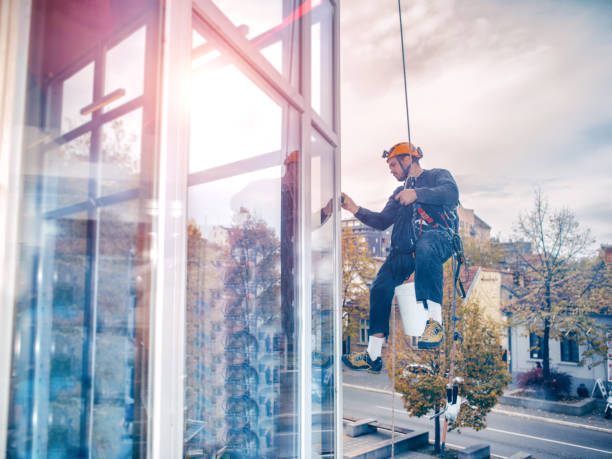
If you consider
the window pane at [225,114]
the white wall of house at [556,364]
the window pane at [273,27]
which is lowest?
the white wall of house at [556,364]

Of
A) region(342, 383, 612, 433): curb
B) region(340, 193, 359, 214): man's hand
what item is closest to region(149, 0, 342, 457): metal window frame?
region(340, 193, 359, 214): man's hand

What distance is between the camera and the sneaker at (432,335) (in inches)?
115

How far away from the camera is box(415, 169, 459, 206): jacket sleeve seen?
3.04 meters

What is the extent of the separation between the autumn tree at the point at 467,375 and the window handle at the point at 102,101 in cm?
286

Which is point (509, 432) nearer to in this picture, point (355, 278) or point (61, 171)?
point (355, 278)

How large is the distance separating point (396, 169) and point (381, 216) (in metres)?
0.38

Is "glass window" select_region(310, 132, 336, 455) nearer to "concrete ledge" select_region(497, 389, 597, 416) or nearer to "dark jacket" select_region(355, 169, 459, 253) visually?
"dark jacket" select_region(355, 169, 459, 253)

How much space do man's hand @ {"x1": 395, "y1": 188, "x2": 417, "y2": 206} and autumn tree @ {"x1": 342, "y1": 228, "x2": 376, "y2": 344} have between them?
0.49 metres

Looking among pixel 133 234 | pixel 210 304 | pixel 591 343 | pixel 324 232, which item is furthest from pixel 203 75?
pixel 591 343

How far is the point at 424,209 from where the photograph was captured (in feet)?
9.98

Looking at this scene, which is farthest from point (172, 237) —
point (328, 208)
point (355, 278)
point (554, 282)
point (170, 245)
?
point (554, 282)

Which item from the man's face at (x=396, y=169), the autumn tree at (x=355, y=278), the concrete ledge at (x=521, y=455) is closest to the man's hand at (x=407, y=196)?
the man's face at (x=396, y=169)

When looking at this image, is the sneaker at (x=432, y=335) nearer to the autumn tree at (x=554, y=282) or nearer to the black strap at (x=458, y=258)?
the black strap at (x=458, y=258)

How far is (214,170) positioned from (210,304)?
0.53m
